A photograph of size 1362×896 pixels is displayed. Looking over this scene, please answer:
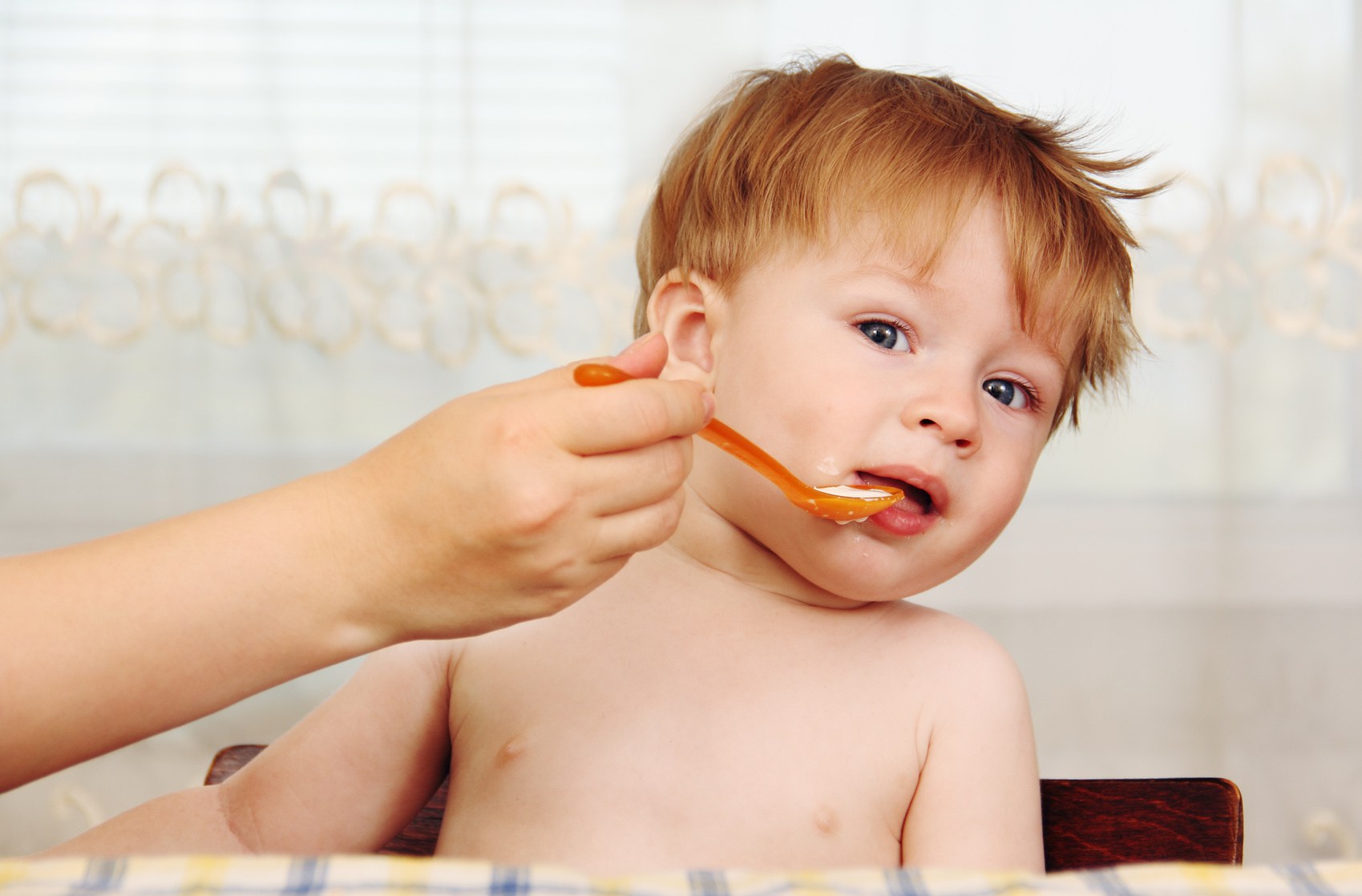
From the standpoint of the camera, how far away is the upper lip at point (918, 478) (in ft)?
2.33

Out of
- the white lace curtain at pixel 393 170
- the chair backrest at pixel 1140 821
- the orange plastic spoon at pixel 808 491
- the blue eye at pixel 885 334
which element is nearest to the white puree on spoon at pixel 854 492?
the orange plastic spoon at pixel 808 491

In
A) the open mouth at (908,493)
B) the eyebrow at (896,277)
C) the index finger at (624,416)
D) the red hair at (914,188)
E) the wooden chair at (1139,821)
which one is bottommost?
the wooden chair at (1139,821)

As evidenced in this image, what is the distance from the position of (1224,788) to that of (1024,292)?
0.33 meters

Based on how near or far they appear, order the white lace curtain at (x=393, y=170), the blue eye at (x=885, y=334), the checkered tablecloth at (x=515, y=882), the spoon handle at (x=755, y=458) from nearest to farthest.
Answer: the checkered tablecloth at (x=515, y=882) < the spoon handle at (x=755, y=458) < the blue eye at (x=885, y=334) < the white lace curtain at (x=393, y=170)

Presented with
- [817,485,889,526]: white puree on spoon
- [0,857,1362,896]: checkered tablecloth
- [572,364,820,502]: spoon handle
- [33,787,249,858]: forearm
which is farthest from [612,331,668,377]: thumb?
[33,787,249,858]: forearm

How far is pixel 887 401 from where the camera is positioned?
28.2 inches

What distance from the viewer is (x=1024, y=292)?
758 mm

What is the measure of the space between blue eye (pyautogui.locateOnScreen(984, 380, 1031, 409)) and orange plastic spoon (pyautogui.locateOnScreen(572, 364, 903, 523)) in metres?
0.13

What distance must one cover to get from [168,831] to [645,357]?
1.36ft

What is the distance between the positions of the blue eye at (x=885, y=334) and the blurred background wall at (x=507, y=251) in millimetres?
797

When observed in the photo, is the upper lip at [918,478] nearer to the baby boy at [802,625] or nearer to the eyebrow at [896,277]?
the baby boy at [802,625]

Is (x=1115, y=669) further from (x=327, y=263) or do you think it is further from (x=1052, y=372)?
(x=327, y=263)

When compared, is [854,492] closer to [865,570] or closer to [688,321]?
[865,570]

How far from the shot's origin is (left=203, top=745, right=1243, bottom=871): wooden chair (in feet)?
2.40
